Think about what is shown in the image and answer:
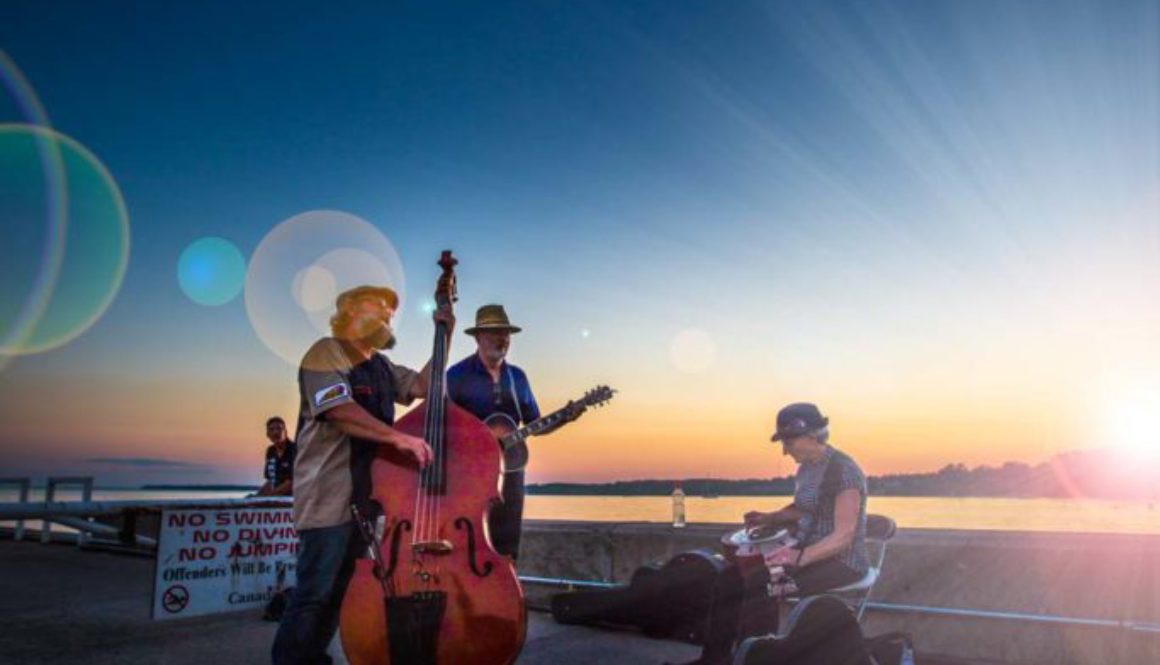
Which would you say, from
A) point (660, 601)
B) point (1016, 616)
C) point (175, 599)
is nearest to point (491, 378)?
point (660, 601)

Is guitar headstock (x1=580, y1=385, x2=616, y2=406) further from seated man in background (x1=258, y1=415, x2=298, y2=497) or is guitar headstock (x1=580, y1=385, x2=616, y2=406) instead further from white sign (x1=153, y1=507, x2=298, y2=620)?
seated man in background (x1=258, y1=415, x2=298, y2=497)

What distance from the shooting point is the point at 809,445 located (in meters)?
4.24

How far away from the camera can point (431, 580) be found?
3.32m

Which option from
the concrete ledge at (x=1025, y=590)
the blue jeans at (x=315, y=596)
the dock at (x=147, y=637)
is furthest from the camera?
the dock at (x=147, y=637)

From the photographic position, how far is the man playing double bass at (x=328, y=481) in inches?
138

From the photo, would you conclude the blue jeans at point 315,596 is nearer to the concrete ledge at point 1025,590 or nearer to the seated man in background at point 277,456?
the concrete ledge at point 1025,590

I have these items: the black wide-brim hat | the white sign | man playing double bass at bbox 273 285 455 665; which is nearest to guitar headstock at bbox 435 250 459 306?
man playing double bass at bbox 273 285 455 665

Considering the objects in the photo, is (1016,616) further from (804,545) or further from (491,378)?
(491,378)

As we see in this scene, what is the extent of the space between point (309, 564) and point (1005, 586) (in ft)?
14.2

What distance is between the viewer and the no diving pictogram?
5.69m

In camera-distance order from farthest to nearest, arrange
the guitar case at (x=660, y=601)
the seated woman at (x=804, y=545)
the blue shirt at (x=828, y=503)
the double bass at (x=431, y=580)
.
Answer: the guitar case at (x=660, y=601), the blue shirt at (x=828, y=503), the seated woman at (x=804, y=545), the double bass at (x=431, y=580)

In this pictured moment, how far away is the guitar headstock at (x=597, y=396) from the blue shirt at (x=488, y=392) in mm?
437

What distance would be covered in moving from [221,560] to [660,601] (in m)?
3.57

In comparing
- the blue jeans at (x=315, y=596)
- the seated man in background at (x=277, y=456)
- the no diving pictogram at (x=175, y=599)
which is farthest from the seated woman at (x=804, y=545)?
the seated man in background at (x=277, y=456)
